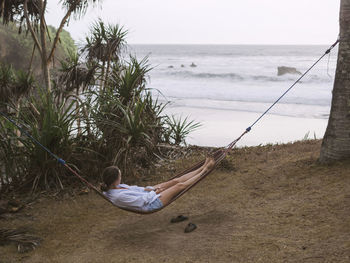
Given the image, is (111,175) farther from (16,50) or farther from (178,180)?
(16,50)

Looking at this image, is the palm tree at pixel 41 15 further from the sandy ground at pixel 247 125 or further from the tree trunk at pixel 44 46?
the sandy ground at pixel 247 125

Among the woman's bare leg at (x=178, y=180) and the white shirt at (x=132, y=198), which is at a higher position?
the woman's bare leg at (x=178, y=180)

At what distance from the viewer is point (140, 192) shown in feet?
10.9

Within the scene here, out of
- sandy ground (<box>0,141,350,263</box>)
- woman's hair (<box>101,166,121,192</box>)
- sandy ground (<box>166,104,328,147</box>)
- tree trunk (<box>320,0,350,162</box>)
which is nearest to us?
sandy ground (<box>0,141,350,263</box>)

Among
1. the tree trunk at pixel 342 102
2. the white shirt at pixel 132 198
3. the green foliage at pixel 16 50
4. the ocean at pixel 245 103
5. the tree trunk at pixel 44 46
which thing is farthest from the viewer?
the green foliage at pixel 16 50

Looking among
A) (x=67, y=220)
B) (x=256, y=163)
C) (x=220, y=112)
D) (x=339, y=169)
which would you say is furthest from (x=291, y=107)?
(x=67, y=220)

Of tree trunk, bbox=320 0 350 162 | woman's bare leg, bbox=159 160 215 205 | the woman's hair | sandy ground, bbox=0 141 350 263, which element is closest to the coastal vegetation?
sandy ground, bbox=0 141 350 263

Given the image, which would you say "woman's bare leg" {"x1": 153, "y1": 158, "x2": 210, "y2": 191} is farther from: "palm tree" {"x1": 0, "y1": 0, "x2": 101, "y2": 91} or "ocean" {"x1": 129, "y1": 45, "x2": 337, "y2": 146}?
"palm tree" {"x1": 0, "y1": 0, "x2": 101, "y2": 91}

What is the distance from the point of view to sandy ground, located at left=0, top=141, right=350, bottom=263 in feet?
9.63

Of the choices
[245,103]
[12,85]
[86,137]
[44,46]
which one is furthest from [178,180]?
[245,103]

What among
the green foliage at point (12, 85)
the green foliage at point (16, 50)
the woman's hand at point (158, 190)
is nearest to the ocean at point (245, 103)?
the woman's hand at point (158, 190)

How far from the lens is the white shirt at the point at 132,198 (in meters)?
3.21

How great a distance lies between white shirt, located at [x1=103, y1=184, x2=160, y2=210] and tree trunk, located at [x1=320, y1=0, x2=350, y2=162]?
1990 mm

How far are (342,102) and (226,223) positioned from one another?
1724 mm
